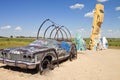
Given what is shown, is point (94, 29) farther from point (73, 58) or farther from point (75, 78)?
point (75, 78)

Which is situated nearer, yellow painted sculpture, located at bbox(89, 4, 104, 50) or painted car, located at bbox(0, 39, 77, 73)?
painted car, located at bbox(0, 39, 77, 73)

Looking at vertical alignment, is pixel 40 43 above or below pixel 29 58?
above

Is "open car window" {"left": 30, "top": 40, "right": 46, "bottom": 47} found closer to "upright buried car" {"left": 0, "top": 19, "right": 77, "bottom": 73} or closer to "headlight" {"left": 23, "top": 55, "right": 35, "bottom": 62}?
"upright buried car" {"left": 0, "top": 19, "right": 77, "bottom": 73}

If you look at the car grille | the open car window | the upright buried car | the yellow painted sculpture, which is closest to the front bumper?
the upright buried car

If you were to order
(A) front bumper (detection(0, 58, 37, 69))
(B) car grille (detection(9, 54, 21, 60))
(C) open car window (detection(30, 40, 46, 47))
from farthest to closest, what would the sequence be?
(C) open car window (detection(30, 40, 46, 47)), (B) car grille (detection(9, 54, 21, 60)), (A) front bumper (detection(0, 58, 37, 69))

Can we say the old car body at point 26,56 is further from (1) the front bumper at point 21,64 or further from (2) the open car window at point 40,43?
(2) the open car window at point 40,43

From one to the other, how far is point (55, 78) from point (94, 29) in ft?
45.7

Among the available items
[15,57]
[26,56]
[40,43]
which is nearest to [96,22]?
[40,43]

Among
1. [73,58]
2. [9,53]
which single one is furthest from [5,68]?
[73,58]

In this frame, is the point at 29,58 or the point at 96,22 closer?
the point at 29,58

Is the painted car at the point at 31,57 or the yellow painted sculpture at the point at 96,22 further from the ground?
the yellow painted sculpture at the point at 96,22

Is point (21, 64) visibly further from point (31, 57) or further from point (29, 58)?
point (31, 57)

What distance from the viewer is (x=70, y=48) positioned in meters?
11.9

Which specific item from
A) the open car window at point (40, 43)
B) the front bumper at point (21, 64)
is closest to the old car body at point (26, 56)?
the front bumper at point (21, 64)
